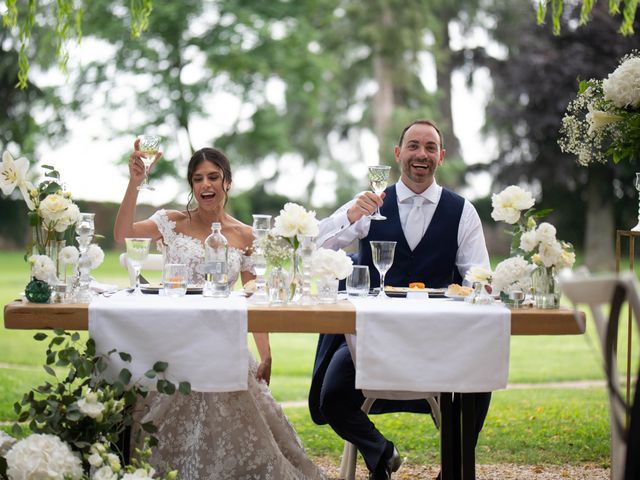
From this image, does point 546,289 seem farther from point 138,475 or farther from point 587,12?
point 138,475

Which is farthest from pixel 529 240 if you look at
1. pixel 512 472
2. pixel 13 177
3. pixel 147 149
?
pixel 13 177

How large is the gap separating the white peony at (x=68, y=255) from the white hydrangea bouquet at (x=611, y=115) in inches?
80.7

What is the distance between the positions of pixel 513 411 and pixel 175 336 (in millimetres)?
3804

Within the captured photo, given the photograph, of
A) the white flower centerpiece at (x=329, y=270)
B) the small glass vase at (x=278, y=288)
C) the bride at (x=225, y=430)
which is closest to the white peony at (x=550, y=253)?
the white flower centerpiece at (x=329, y=270)

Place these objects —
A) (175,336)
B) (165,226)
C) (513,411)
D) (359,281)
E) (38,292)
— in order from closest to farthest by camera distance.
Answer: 1. (175,336)
2. (38,292)
3. (359,281)
4. (165,226)
5. (513,411)

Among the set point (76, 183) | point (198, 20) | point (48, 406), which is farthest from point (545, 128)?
point (48, 406)

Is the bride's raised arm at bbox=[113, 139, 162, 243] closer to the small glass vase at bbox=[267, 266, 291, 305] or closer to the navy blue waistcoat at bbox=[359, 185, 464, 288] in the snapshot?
the small glass vase at bbox=[267, 266, 291, 305]

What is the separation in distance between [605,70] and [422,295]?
16.1 meters

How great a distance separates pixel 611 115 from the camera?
387cm

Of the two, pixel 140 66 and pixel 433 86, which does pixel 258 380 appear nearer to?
pixel 140 66

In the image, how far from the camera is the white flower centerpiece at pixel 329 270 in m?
3.46

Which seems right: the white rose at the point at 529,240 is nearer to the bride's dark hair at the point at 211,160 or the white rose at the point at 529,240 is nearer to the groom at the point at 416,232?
the groom at the point at 416,232

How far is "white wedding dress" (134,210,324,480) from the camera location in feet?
12.5

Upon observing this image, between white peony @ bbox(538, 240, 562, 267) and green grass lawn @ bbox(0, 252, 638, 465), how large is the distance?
22.1 inches
